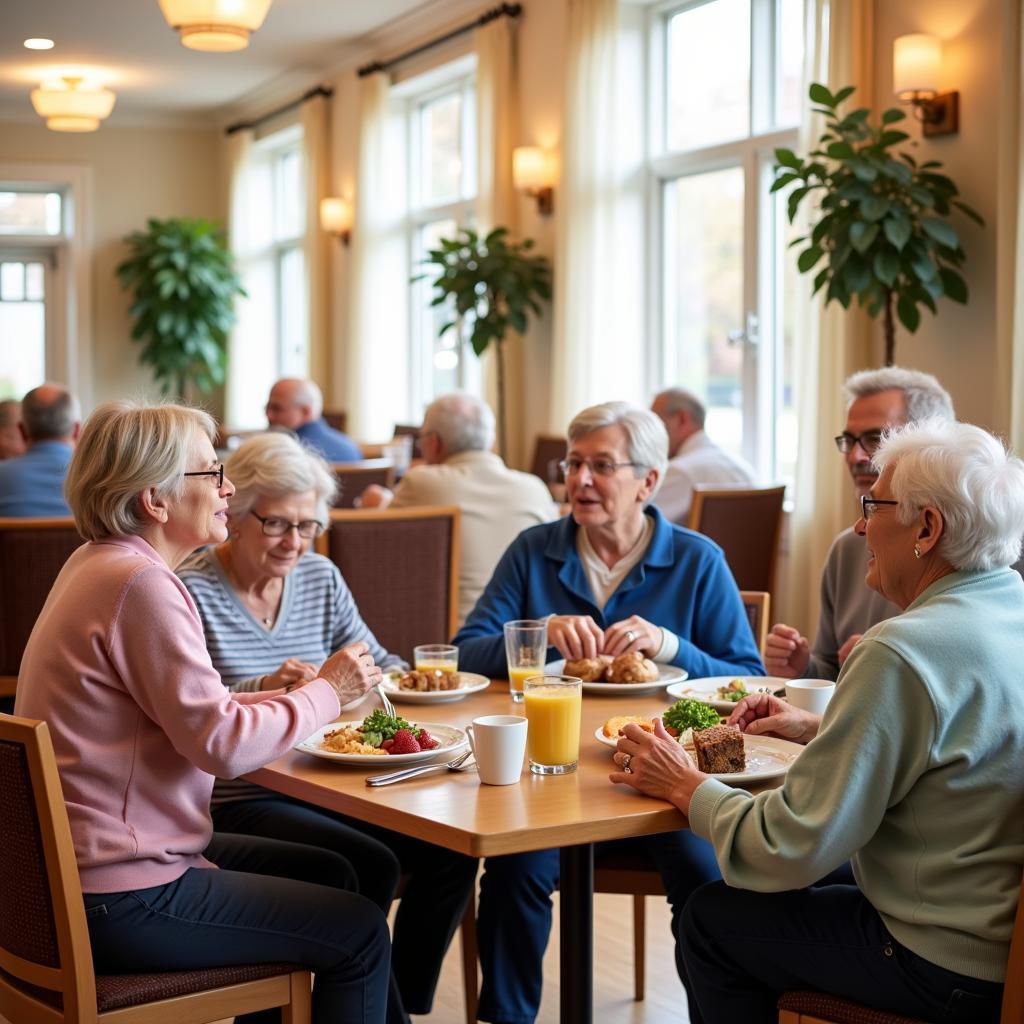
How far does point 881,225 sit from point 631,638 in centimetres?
256

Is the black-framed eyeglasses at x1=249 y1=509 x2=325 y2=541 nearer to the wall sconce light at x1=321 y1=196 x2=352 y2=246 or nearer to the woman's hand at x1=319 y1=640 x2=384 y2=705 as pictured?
the woman's hand at x1=319 y1=640 x2=384 y2=705

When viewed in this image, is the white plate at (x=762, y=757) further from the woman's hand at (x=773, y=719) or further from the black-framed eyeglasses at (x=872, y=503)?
the black-framed eyeglasses at (x=872, y=503)

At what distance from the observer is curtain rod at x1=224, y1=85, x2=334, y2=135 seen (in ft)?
33.0

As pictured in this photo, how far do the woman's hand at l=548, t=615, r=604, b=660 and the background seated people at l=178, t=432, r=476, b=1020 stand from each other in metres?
0.35

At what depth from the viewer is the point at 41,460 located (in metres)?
4.61

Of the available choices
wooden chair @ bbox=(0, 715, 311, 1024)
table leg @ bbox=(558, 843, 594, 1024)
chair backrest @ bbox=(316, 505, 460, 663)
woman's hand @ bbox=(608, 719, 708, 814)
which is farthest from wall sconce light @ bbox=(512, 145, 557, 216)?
wooden chair @ bbox=(0, 715, 311, 1024)

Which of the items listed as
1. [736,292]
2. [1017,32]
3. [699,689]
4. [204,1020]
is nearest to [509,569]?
[699,689]

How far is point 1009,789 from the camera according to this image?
5.40 feet

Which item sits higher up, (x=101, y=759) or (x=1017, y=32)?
(x=1017, y=32)

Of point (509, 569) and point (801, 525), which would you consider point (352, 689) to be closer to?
point (509, 569)

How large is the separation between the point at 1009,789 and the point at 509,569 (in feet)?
4.56

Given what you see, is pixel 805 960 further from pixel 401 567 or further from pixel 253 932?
pixel 401 567

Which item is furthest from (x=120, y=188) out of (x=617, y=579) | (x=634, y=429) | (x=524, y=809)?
(x=524, y=809)

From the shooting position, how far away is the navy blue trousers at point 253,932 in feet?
6.10
